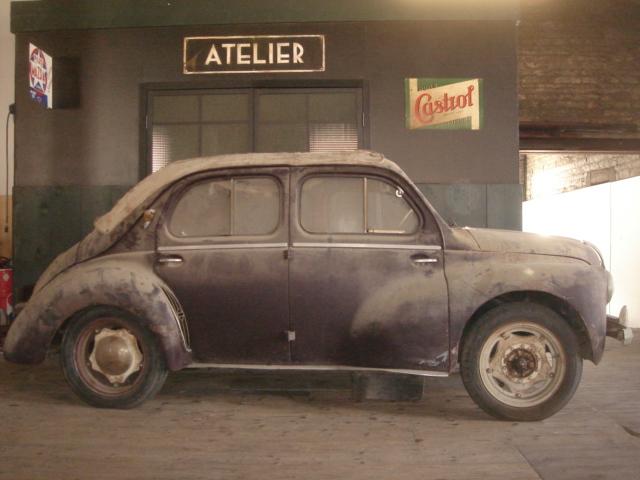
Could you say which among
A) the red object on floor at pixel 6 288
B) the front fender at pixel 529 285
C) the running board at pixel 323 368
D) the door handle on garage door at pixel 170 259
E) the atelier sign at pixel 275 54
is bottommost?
the running board at pixel 323 368

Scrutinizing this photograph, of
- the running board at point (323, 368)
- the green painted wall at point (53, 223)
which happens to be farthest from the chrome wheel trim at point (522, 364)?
the green painted wall at point (53, 223)

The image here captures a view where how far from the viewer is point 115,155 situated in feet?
23.3

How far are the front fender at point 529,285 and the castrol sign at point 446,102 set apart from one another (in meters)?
3.63

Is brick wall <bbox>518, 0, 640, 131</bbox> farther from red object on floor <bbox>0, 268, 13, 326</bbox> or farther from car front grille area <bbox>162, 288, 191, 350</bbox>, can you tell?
red object on floor <bbox>0, 268, 13, 326</bbox>

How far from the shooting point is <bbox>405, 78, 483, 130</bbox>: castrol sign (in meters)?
6.90

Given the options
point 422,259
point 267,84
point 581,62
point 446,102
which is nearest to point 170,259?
point 422,259

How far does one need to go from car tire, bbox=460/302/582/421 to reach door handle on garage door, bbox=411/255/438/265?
51 centimetres

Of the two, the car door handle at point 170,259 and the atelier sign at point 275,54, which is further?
the atelier sign at point 275,54

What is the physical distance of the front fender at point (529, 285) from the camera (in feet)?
11.8

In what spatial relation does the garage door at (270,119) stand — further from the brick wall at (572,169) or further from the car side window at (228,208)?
the brick wall at (572,169)

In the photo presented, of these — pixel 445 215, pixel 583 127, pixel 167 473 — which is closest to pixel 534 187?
pixel 583 127

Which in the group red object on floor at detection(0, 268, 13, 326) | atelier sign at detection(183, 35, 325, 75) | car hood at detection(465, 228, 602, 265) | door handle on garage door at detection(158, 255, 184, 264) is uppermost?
atelier sign at detection(183, 35, 325, 75)

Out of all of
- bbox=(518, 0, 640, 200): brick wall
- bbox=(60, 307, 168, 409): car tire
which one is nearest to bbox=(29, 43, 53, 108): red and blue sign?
bbox=(60, 307, 168, 409): car tire

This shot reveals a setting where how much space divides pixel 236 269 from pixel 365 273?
2.99 feet
